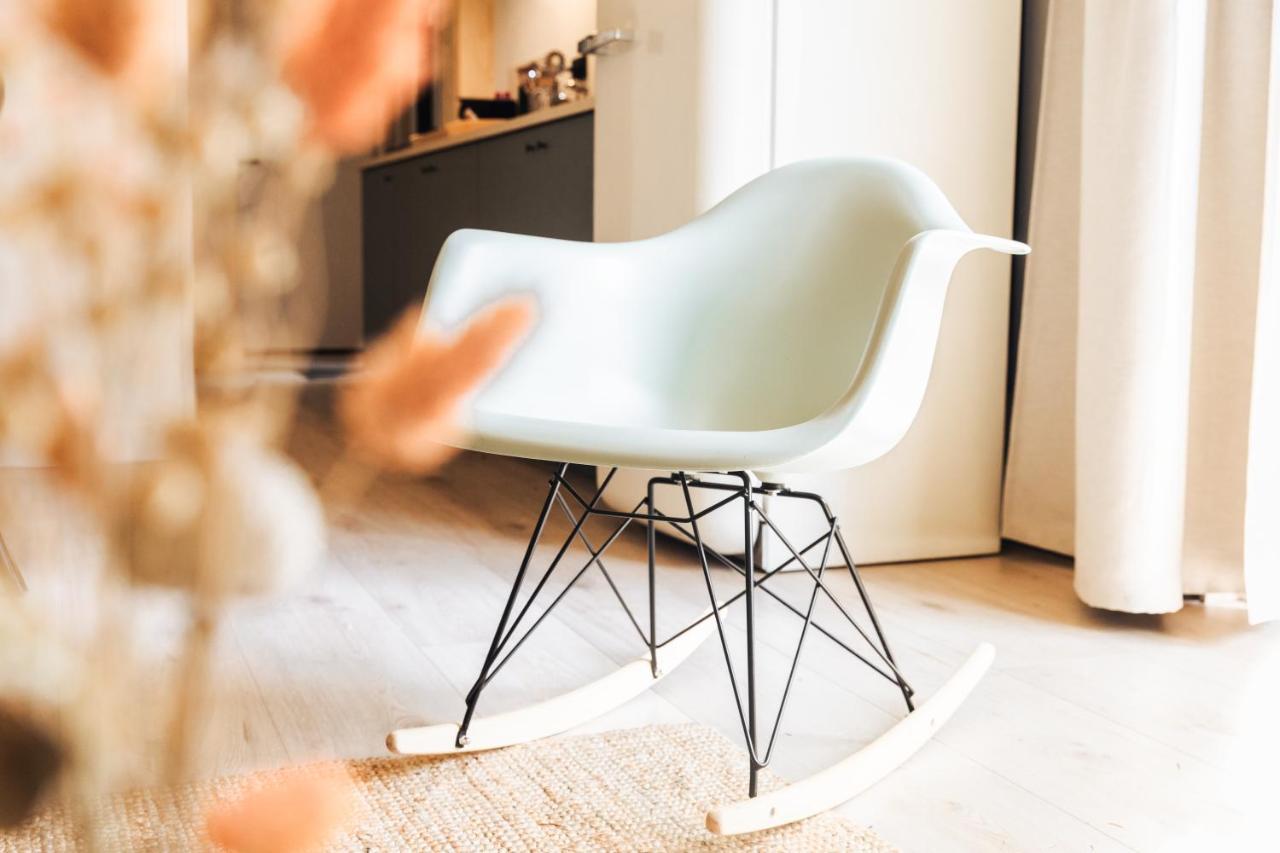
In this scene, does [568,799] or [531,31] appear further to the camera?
[531,31]

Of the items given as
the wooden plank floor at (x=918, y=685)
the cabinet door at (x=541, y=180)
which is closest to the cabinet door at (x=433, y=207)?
the cabinet door at (x=541, y=180)

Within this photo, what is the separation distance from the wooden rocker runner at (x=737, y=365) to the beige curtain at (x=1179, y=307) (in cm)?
50

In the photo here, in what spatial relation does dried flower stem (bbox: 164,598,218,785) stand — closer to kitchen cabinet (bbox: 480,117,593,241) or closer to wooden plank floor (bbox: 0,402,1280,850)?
wooden plank floor (bbox: 0,402,1280,850)

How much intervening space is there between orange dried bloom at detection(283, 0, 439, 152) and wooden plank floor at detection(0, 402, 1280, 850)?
852 mm

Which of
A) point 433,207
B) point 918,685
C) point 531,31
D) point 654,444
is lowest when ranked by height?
point 918,685

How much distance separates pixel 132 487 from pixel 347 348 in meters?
5.91

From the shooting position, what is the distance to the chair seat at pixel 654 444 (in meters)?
1.16

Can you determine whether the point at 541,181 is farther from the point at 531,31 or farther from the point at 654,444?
the point at 654,444

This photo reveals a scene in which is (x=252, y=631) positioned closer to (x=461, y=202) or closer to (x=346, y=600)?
(x=346, y=600)

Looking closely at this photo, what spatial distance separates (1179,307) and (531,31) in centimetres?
369

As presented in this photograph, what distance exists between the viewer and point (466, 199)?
3.85 metres

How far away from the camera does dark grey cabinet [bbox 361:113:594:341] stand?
119 inches

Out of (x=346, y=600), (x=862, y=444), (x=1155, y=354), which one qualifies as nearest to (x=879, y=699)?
(x=862, y=444)

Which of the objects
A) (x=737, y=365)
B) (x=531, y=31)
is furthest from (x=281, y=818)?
(x=531, y=31)
